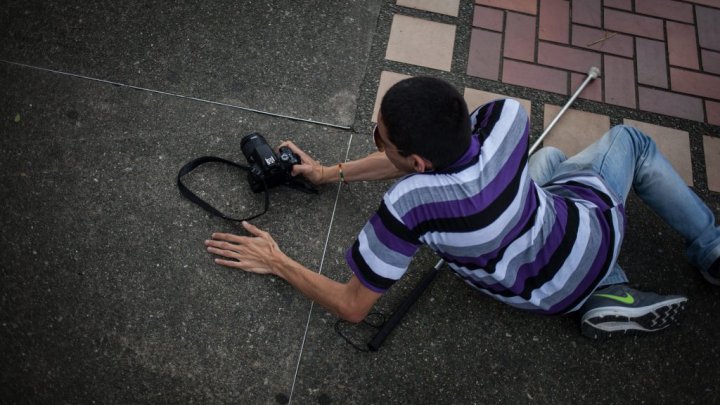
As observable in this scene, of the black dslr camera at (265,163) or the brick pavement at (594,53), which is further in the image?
the brick pavement at (594,53)

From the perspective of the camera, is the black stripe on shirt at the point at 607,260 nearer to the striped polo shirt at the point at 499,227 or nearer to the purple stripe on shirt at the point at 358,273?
the striped polo shirt at the point at 499,227

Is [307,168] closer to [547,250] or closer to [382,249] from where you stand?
[382,249]

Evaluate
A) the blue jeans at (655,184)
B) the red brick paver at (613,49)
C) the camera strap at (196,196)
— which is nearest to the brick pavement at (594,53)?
the red brick paver at (613,49)

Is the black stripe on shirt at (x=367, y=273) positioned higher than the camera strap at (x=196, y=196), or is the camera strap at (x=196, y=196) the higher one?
the black stripe on shirt at (x=367, y=273)

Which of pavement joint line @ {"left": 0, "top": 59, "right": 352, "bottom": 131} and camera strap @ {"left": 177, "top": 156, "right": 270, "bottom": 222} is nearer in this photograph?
camera strap @ {"left": 177, "top": 156, "right": 270, "bottom": 222}

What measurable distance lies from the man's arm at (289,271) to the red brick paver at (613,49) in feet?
4.58

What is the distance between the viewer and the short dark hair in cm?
131

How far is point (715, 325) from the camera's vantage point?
213 cm

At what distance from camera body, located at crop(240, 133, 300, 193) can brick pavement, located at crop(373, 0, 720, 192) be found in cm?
65

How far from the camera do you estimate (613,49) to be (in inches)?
108

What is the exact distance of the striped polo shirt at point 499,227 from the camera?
4.55 feet

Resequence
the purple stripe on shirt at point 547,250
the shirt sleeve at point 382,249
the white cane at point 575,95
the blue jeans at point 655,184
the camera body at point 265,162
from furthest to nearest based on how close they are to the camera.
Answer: the white cane at point 575,95 → the camera body at point 265,162 → the blue jeans at point 655,184 → the purple stripe on shirt at point 547,250 → the shirt sleeve at point 382,249

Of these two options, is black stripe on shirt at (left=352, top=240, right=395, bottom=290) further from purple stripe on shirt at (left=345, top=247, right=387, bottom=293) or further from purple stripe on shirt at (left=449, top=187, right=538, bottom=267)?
purple stripe on shirt at (left=449, top=187, right=538, bottom=267)

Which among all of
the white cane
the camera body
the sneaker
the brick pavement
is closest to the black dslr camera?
the camera body
